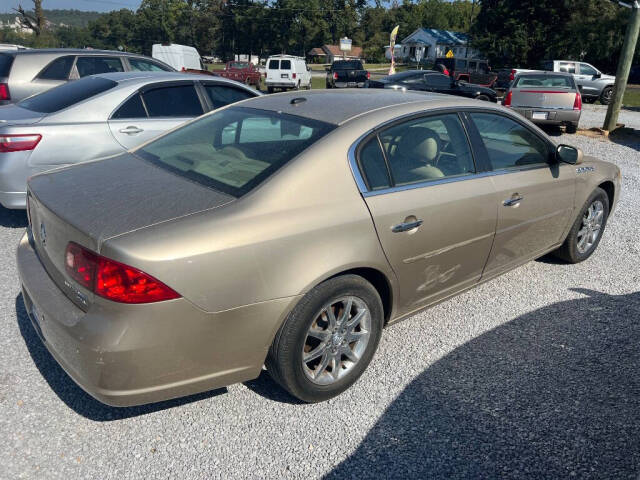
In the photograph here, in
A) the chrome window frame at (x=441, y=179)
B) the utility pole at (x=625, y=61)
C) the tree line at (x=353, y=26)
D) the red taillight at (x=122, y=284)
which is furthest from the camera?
the tree line at (x=353, y=26)

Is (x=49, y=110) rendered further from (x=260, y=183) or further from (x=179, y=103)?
(x=260, y=183)

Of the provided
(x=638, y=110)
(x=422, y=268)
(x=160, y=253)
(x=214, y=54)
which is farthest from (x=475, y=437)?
(x=214, y=54)

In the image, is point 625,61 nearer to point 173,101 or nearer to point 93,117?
point 173,101

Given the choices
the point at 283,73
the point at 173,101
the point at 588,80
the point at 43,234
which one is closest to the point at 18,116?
the point at 173,101

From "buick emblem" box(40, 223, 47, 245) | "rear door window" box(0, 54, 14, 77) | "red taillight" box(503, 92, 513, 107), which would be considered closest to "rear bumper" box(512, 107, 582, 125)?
"red taillight" box(503, 92, 513, 107)

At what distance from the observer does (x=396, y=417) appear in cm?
268

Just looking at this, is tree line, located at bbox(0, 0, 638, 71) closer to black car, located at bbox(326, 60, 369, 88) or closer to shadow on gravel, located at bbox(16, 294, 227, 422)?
black car, located at bbox(326, 60, 369, 88)

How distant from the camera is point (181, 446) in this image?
242 centimetres

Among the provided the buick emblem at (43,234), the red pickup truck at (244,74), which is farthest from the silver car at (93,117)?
the red pickup truck at (244,74)

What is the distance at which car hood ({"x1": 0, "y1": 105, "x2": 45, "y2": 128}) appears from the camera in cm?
459

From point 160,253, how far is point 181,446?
987mm

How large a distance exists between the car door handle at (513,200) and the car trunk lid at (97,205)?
1.99 meters

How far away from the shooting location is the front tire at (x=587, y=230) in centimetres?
447

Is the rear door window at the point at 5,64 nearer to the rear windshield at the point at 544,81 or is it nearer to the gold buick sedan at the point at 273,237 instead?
the gold buick sedan at the point at 273,237
